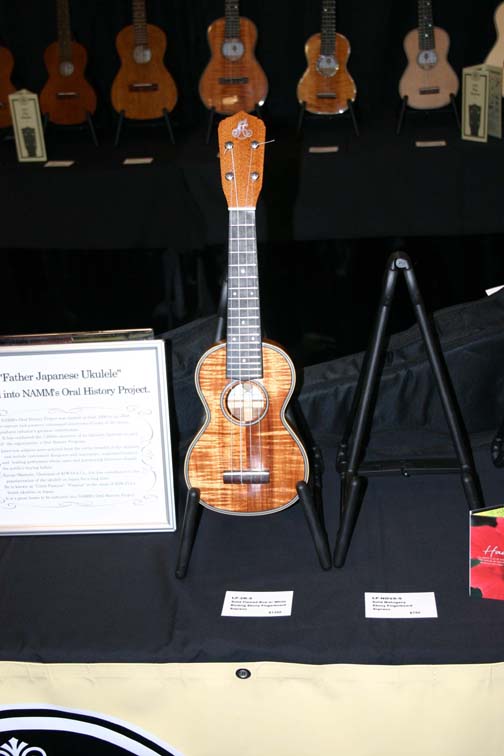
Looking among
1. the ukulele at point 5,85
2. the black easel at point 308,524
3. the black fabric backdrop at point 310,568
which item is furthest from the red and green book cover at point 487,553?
the ukulele at point 5,85

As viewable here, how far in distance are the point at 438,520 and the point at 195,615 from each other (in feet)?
1.53

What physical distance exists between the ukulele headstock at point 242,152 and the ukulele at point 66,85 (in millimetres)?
2515

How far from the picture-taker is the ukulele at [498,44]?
3.28m

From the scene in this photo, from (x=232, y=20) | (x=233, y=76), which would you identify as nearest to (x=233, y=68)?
(x=233, y=76)

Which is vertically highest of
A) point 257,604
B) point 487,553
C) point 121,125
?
point 121,125

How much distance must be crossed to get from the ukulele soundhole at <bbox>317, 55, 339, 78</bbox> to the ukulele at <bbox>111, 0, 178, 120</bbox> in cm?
63

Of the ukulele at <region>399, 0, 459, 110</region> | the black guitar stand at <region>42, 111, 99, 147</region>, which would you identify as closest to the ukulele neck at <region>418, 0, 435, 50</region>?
the ukulele at <region>399, 0, 459, 110</region>

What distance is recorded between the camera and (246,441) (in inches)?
50.7

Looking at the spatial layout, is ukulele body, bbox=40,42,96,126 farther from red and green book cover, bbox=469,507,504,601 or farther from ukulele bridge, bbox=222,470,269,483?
red and green book cover, bbox=469,507,504,601

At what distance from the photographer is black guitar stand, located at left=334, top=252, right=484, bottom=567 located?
120 centimetres

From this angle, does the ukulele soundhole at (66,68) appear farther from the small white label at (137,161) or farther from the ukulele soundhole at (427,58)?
the ukulele soundhole at (427,58)

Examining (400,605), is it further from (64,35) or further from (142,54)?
(64,35)

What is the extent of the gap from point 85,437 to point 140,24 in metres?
2.63

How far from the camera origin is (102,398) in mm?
1283
